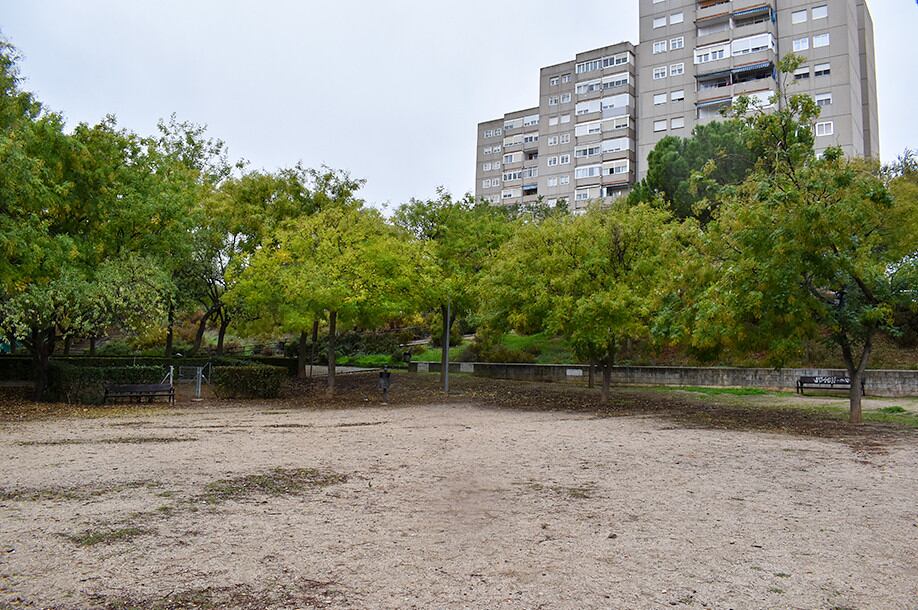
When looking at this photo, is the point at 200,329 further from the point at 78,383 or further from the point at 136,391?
the point at 136,391

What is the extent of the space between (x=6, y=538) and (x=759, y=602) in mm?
5787

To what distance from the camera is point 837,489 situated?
816cm

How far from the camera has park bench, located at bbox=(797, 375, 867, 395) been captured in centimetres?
2242

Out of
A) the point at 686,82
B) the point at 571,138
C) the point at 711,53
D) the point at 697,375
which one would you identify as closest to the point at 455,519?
the point at 697,375

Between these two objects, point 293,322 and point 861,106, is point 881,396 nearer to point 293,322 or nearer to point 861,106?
point 293,322

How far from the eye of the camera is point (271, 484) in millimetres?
8141

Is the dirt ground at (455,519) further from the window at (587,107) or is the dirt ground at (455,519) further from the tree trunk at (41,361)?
the window at (587,107)

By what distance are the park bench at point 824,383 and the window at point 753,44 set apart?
135 ft

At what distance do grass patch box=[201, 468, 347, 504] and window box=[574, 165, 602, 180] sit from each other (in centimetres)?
6206

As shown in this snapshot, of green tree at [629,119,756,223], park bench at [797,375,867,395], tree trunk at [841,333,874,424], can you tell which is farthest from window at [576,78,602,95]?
tree trunk at [841,333,874,424]

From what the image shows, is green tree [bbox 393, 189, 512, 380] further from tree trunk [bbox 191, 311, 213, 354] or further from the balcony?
the balcony

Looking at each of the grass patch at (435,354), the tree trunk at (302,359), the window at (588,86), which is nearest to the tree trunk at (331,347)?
the tree trunk at (302,359)

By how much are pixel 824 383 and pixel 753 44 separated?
1669 inches

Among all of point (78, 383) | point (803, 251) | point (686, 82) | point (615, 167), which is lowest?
point (78, 383)
